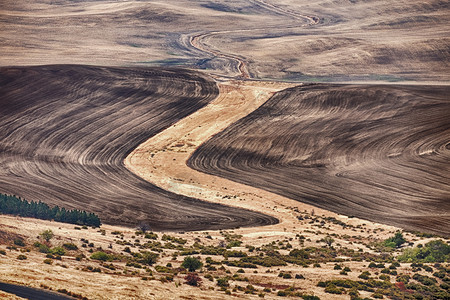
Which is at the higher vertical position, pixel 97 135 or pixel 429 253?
pixel 97 135

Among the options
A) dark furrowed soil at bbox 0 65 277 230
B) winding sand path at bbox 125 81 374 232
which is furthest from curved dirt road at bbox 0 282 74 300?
winding sand path at bbox 125 81 374 232

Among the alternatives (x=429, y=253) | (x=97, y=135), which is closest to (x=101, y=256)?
(x=429, y=253)

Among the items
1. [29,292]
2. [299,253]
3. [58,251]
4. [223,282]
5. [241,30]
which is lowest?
[299,253]

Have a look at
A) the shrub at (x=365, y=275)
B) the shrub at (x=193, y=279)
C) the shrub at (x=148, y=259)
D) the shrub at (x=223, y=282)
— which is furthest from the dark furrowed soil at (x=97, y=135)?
the shrub at (x=223, y=282)

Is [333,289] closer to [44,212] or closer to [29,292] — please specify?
[29,292]

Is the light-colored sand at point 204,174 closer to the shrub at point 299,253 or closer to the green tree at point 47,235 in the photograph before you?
the shrub at point 299,253

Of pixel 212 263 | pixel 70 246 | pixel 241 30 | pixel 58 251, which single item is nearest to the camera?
pixel 58 251

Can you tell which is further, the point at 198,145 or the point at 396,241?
the point at 198,145

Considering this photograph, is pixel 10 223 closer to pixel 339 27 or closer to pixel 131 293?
pixel 131 293
